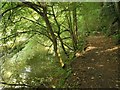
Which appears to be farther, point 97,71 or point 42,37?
point 42,37

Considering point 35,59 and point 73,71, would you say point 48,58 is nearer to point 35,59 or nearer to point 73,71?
point 35,59

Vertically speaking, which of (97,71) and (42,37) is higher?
(42,37)

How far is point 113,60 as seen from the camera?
24.6 ft

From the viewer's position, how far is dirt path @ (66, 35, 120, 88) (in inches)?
237

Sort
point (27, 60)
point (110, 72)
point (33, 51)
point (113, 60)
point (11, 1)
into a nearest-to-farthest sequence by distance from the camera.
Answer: point (110, 72) → point (11, 1) → point (113, 60) → point (27, 60) → point (33, 51)

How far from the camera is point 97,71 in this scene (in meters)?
6.88

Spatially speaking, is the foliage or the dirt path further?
the foliage

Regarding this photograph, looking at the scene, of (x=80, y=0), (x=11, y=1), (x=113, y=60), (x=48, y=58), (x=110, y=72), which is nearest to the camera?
(x=110, y=72)

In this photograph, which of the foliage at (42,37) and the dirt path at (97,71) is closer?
the dirt path at (97,71)

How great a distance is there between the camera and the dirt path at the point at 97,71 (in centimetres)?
601

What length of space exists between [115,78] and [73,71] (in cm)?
190

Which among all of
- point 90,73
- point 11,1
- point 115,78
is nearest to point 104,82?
point 115,78

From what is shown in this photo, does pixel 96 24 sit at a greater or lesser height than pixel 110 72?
greater

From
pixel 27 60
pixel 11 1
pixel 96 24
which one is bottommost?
pixel 27 60
